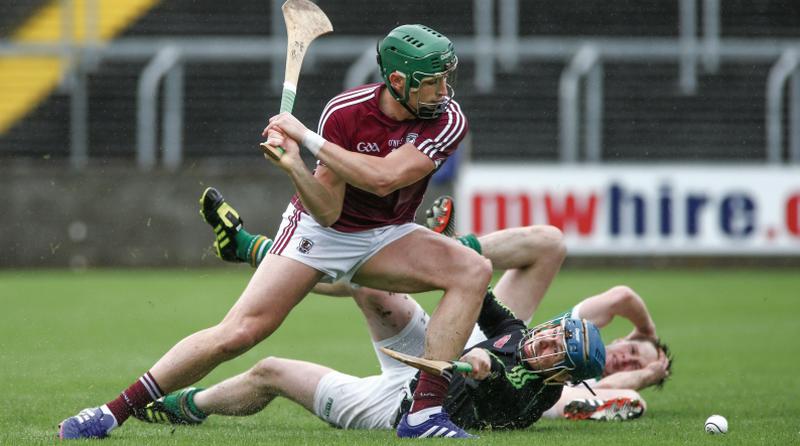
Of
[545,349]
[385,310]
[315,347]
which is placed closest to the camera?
[545,349]

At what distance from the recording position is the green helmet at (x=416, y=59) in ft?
17.7

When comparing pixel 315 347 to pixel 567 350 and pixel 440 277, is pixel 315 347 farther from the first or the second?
pixel 567 350

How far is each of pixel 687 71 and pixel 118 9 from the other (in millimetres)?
8027

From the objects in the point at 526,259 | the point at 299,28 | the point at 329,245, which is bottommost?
the point at 526,259

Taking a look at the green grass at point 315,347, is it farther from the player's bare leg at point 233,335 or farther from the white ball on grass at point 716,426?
the player's bare leg at point 233,335

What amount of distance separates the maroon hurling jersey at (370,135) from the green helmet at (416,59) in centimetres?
8

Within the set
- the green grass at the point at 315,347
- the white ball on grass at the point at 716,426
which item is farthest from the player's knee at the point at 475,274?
the white ball on grass at the point at 716,426

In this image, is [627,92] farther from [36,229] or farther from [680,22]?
[36,229]

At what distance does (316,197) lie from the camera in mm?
5340

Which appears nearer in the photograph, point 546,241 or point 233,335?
point 233,335

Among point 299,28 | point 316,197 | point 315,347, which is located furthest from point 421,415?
point 315,347

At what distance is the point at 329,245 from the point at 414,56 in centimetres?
89

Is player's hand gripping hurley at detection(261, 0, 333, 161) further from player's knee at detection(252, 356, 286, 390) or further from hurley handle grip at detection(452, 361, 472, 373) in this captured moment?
hurley handle grip at detection(452, 361, 472, 373)

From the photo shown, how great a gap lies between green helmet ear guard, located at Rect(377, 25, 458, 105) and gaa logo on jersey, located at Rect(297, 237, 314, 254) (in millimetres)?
724
